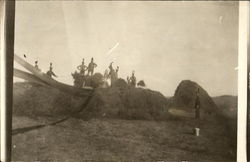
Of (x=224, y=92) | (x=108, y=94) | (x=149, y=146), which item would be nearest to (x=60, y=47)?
(x=108, y=94)

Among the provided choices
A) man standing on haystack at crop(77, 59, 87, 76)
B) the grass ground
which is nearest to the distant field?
the grass ground

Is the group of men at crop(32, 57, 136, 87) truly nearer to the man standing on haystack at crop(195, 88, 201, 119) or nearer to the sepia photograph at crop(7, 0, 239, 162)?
the sepia photograph at crop(7, 0, 239, 162)

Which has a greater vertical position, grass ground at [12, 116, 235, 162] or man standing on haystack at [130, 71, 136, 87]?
man standing on haystack at [130, 71, 136, 87]

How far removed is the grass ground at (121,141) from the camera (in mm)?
1193

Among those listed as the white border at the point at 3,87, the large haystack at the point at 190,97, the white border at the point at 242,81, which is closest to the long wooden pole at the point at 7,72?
the white border at the point at 3,87

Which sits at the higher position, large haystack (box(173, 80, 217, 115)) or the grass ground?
large haystack (box(173, 80, 217, 115))

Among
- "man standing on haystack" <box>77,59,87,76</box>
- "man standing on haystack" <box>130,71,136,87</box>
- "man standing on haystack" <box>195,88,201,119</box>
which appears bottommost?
"man standing on haystack" <box>195,88,201,119</box>

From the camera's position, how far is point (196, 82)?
1198 mm

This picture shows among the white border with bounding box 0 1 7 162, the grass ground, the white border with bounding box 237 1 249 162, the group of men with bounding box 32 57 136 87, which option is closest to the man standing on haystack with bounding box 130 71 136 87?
the group of men with bounding box 32 57 136 87

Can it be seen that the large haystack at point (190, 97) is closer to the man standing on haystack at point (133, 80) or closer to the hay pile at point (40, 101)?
the man standing on haystack at point (133, 80)

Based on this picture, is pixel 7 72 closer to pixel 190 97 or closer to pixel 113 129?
pixel 113 129

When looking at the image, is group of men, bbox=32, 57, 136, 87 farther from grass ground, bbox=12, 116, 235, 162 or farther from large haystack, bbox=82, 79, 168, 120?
grass ground, bbox=12, 116, 235, 162

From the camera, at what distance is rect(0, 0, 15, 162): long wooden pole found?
1257 millimetres

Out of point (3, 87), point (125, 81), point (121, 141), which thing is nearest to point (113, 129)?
point (121, 141)
